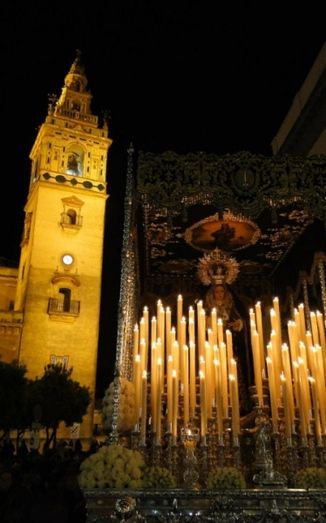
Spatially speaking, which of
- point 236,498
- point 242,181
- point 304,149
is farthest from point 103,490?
point 304,149

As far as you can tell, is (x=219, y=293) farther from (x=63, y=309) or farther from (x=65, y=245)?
(x=65, y=245)

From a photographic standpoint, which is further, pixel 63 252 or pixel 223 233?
pixel 63 252

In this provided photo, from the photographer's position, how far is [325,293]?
7820 millimetres

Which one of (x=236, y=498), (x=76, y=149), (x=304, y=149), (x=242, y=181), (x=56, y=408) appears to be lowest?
(x=236, y=498)

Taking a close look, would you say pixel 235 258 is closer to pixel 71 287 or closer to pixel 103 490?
pixel 103 490

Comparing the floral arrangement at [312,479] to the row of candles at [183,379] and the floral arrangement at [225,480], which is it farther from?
the row of candles at [183,379]

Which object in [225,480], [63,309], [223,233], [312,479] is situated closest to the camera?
[225,480]

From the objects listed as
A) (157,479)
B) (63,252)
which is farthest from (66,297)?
(157,479)

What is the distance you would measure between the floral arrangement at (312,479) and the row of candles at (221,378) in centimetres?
78

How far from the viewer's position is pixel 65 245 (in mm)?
25281

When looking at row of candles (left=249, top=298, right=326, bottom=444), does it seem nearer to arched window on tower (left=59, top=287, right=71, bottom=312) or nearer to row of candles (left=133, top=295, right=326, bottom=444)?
row of candles (left=133, top=295, right=326, bottom=444)

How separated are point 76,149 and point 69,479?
2362cm

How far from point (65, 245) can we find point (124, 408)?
20.2 meters

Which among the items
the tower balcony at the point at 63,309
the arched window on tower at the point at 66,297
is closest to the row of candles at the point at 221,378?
the tower balcony at the point at 63,309
